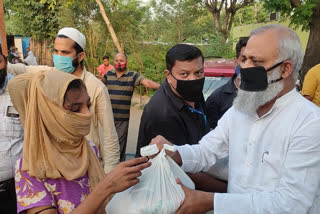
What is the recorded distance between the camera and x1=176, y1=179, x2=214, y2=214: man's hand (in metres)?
1.53

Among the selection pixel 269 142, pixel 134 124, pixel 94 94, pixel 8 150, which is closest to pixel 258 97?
pixel 269 142

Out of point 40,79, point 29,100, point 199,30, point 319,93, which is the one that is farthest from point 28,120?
point 199,30

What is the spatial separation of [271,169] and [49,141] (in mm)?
1236

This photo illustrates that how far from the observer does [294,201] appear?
147 centimetres

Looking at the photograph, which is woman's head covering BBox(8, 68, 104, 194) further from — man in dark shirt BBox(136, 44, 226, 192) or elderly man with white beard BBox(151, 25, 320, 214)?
man in dark shirt BBox(136, 44, 226, 192)

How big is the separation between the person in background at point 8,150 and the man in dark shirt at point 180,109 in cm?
96

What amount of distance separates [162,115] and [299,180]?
108 centimetres

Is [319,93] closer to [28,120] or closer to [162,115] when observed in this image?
[162,115]

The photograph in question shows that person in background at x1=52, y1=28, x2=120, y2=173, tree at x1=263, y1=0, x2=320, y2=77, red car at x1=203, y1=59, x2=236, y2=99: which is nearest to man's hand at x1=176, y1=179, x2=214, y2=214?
person in background at x1=52, y1=28, x2=120, y2=173

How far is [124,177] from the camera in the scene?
4.92 ft

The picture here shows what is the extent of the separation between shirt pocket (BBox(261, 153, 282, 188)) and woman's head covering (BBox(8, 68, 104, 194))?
1.04 meters

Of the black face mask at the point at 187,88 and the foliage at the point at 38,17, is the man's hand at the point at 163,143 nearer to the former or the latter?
the black face mask at the point at 187,88

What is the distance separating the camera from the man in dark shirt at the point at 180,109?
2.27 m

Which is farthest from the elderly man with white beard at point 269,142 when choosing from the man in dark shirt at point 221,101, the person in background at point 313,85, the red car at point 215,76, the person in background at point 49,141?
the red car at point 215,76
